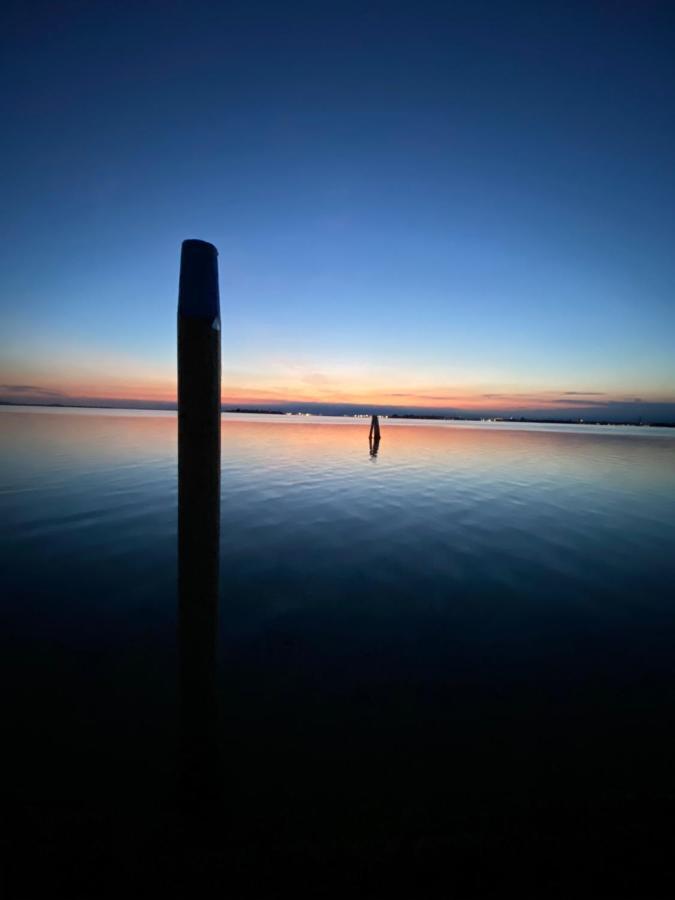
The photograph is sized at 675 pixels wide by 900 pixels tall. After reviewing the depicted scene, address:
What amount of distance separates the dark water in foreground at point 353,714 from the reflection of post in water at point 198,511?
1.19ft

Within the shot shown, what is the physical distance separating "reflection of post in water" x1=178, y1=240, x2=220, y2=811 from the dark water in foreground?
1.19 feet

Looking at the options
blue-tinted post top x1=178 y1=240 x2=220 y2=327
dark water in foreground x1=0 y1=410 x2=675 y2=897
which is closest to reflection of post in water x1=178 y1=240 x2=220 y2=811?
blue-tinted post top x1=178 y1=240 x2=220 y2=327

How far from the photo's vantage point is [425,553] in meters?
9.01

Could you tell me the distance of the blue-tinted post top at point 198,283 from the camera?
2.49 metres

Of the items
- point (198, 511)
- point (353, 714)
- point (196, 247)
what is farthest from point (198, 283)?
point (353, 714)

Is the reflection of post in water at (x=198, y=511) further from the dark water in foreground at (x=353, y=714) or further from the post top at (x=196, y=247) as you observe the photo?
the dark water in foreground at (x=353, y=714)

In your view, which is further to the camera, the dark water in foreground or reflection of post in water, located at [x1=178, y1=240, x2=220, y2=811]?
the dark water in foreground

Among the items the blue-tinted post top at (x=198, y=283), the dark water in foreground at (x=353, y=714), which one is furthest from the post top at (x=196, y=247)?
the dark water in foreground at (x=353, y=714)

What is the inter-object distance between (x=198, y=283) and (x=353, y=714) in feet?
14.8

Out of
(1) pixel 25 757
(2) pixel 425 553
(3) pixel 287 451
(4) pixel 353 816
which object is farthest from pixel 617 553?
(3) pixel 287 451

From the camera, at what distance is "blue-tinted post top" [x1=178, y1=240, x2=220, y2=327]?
2.49 meters

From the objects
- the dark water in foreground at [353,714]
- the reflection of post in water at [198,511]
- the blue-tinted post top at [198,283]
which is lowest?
the dark water in foreground at [353,714]

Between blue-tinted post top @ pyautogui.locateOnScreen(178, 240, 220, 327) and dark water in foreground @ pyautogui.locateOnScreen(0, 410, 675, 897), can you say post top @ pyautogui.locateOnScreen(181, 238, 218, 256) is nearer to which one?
Result: blue-tinted post top @ pyautogui.locateOnScreen(178, 240, 220, 327)

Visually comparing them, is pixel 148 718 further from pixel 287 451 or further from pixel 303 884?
pixel 287 451
